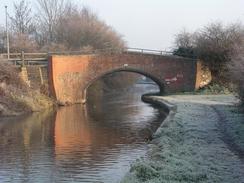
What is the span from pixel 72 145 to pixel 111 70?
75.3 feet

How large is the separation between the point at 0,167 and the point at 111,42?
42.8 metres

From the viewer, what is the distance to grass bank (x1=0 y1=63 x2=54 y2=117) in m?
30.4

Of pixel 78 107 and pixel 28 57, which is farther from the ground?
pixel 28 57

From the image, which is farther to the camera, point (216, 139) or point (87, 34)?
point (87, 34)

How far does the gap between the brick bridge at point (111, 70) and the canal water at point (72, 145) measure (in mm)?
8313

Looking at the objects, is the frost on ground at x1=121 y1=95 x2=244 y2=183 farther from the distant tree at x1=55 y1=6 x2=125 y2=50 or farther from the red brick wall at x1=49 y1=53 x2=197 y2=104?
the distant tree at x1=55 y1=6 x2=125 y2=50

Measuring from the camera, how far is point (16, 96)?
31.6 meters

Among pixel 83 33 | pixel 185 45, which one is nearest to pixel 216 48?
pixel 185 45

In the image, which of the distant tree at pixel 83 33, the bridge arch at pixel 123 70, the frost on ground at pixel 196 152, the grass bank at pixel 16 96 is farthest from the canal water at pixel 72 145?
the distant tree at pixel 83 33

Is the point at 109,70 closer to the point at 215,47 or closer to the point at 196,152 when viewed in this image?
the point at 215,47

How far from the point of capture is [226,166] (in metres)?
12.2

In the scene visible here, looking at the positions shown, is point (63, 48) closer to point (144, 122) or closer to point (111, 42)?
point (111, 42)

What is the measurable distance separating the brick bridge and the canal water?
831 centimetres

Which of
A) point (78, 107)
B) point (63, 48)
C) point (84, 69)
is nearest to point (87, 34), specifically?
point (63, 48)
